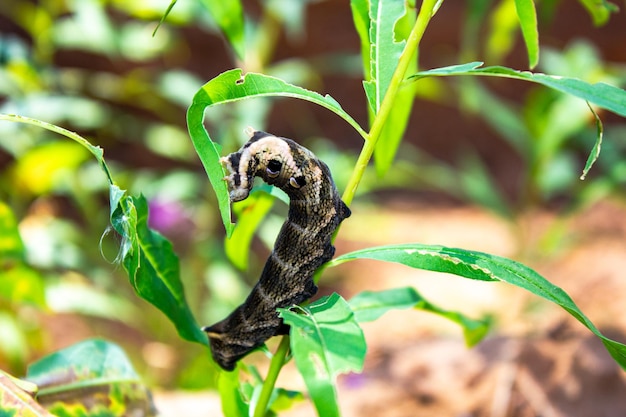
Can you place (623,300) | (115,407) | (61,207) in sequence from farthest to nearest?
(61,207) < (623,300) < (115,407)

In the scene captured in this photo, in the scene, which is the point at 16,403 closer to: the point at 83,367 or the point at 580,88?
the point at 83,367

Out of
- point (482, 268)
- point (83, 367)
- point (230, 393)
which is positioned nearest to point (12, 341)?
point (83, 367)

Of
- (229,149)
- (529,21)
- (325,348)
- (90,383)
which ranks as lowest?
(325,348)

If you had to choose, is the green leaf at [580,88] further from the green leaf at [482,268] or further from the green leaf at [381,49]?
the green leaf at [482,268]

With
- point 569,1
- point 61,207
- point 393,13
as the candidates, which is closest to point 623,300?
point 393,13

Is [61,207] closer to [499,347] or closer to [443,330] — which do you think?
[443,330]

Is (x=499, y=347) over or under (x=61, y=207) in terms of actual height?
under
